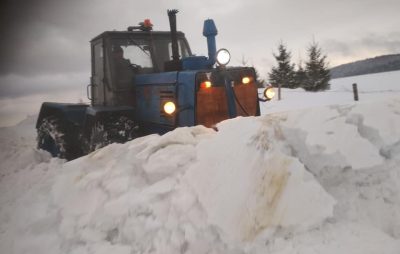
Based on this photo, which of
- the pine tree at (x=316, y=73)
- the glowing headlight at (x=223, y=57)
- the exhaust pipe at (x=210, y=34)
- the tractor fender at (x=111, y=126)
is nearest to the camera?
the glowing headlight at (x=223, y=57)

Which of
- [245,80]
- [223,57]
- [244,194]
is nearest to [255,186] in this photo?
[244,194]

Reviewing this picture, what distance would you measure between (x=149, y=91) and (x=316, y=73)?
2170 centimetres

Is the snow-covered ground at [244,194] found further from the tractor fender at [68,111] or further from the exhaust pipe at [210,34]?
the tractor fender at [68,111]

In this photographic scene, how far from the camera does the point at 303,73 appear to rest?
26.4m

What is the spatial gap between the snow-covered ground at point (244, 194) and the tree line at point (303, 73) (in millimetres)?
23152

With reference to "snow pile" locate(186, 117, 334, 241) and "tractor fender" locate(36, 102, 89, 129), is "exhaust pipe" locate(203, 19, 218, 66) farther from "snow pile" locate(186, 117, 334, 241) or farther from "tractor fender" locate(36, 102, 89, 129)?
"tractor fender" locate(36, 102, 89, 129)

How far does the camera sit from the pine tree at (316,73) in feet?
81.8

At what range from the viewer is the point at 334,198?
7.52 feet

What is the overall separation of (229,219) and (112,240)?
90 cm

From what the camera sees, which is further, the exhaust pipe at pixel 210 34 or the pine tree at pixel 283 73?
the pine tree at pixel 283 73

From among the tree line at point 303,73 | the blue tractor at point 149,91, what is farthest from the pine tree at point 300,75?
the blue tractor at point 149,91

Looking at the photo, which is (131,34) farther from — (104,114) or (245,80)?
(245,80)

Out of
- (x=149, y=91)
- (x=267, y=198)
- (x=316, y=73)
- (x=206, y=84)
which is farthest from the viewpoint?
(x=316, y=73)

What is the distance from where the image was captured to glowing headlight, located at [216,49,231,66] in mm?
4578
